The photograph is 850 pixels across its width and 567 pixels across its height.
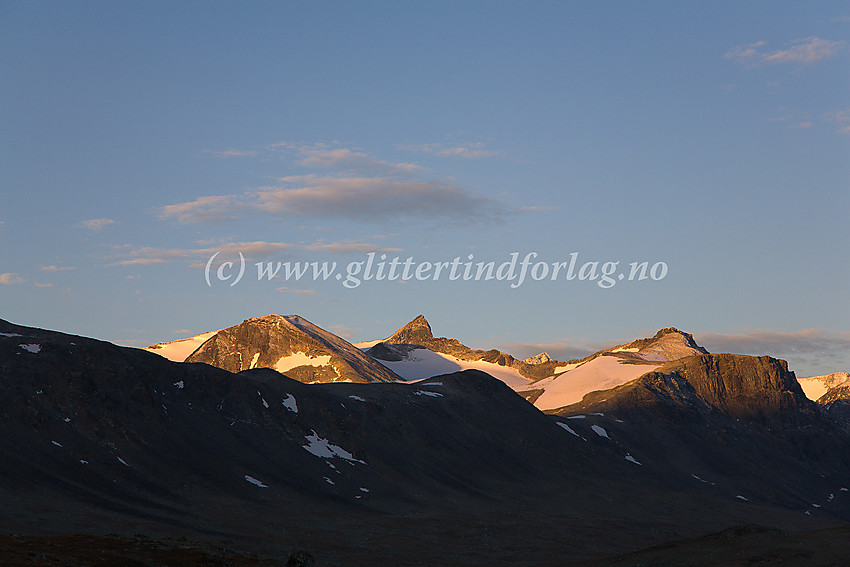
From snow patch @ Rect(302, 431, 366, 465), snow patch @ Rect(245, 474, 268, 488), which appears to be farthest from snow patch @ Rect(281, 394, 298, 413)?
snow patch @ Rect(245, 474, 268, 488)

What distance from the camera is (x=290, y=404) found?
591ft

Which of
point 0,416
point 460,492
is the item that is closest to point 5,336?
point 0,416

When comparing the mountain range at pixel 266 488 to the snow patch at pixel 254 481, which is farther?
the snow patch at pixel 254 481

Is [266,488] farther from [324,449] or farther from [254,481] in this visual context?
[324,449]

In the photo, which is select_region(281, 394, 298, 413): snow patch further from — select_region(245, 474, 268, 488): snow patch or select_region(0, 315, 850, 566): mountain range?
select_region(245, 474, 268, 488): snow patch

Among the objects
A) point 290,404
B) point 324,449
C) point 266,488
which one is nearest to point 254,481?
point 266,488

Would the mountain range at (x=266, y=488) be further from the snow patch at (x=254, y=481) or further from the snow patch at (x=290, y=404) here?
the snow patch at (x=290, y=404)

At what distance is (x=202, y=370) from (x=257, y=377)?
1017 inches

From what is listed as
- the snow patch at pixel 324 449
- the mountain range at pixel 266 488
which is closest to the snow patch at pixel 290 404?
→ the mountain range at pixel 266 488

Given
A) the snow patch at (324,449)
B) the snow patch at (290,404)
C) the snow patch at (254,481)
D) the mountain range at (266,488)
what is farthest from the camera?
the snow patch at (290,404)

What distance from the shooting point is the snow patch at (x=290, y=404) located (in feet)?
585

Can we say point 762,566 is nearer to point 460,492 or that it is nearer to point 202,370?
point 460,492

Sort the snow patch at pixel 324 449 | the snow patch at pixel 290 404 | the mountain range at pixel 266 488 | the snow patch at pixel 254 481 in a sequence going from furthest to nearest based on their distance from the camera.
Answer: the snow patch at pixel 290 404, the snow patch at pixel 324 449, the snow patch at pixel 254 481, the mountain range at pixel 266 488

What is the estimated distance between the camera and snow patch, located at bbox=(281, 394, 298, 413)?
7023 inches
